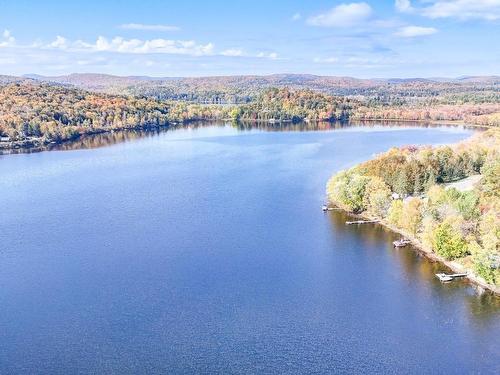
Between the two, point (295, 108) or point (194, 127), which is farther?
point (295, 108)

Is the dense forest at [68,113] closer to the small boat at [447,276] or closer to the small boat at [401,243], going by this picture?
the small boat at [401,243]

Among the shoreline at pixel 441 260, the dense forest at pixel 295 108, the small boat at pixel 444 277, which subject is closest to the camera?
the shoreline at pixel 441 260

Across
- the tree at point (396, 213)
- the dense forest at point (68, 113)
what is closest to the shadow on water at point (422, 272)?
the tree at point (396, 213)

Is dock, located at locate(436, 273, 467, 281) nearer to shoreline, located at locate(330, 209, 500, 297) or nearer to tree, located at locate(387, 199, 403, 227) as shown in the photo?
shoreline, located at locate(330, 209, 500, 297)

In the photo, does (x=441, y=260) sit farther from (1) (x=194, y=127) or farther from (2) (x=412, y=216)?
(1) (x=194, y=127)

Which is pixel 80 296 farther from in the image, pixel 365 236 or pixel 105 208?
pixel 365 236

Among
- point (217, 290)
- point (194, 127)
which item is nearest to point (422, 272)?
point (217, 290)

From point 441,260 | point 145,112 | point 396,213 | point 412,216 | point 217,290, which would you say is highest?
point 145,112
